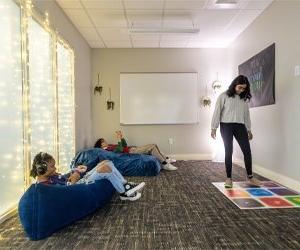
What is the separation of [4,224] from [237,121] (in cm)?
269

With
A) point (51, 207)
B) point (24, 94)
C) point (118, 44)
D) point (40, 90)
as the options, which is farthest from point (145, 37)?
point (51, 207)

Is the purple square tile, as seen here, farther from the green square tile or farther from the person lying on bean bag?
the person lying on bean bag

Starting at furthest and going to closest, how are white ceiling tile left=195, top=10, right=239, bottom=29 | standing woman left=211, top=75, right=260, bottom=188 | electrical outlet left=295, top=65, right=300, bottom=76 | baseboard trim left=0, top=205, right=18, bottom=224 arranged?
white ceiling tile left=195, top=10, right=239, bottom=29
standing woman left=211, top=75, right=260, bottom=188
electrical outlet left=295, top=65, right=300, bottom=76
baseboard trim left=0, top=205, right=18, bottom=224

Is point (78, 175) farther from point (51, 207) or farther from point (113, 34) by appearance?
point (113, 34)

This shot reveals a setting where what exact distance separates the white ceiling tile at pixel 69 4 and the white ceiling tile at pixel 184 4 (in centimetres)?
125

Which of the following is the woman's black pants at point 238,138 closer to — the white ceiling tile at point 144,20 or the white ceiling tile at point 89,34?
the white ceiling tile at point 144,20

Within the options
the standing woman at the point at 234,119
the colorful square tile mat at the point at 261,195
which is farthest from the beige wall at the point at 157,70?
the standing woman at the point at 234,119

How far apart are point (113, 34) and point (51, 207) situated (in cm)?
394

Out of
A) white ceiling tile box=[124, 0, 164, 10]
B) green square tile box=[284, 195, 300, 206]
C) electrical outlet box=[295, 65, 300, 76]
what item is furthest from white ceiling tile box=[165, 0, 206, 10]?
green square tile box=[284, 195, 300, 206]

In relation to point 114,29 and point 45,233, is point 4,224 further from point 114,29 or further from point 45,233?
point 114,29

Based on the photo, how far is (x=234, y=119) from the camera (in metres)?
3.42

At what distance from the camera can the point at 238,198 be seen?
2.94m

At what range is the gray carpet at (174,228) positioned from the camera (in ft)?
6.17

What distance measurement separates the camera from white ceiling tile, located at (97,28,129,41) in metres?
4.98
